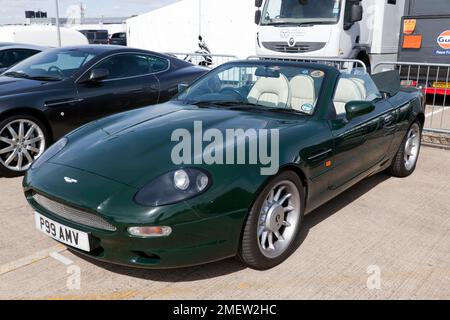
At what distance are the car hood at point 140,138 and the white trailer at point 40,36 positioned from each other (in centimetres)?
1595

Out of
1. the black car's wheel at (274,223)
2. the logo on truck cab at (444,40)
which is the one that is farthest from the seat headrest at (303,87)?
the logo on truck cab at (444,40)

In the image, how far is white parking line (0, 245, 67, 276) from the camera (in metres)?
3.01

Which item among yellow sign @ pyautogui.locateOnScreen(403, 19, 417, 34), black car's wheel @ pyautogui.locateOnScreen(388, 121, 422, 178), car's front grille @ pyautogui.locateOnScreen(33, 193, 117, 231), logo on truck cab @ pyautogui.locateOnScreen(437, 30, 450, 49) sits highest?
yellow sign @ pyautogui.locateOnScreen(403, 19, 417, 34)

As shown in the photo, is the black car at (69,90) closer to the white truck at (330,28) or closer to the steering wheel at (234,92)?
the steering wheel at (234,92)

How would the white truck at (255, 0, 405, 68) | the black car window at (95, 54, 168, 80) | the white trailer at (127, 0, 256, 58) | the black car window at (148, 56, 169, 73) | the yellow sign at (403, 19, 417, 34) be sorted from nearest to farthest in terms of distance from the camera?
1. the black car window at (95, 54, 168, 80)
2. the black car window at (148, 56, 169, 73)
3. the white truck at (255, 0, 405, 68)
4. the yellow sign at (403, 19, 417, 34)
5. the white trailer at (127, 0, 256, 58)

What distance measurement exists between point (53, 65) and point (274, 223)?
13.2 feet

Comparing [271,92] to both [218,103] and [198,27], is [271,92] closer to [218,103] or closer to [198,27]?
[218,103]

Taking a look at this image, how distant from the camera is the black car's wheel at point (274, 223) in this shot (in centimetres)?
279

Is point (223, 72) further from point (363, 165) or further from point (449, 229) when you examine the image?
point (449, 229)

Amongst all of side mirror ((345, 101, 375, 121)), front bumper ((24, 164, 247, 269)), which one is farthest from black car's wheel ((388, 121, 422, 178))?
front bumper ((24, 164, 247, 269))

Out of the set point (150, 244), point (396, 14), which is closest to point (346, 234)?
point (150, 244)

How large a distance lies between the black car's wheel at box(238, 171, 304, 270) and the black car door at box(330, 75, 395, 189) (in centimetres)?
55

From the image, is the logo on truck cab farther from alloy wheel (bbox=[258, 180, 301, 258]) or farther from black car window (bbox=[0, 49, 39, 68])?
black car window (bbox=[0, 49, 39, 68])

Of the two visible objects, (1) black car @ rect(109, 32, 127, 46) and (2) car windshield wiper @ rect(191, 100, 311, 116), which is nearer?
(2) car windshield wiper @ rect(191, 100, 311, 116)
